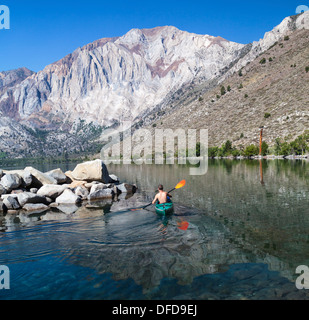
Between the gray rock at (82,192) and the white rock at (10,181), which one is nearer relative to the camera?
the white rock at (10,181)

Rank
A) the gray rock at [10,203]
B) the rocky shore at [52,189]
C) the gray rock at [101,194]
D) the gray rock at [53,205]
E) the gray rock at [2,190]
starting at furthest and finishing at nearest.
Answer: the gray rock at [101,194], the gray rock at [2,190], the gray rock at [53,205], the rocky shore at [52,189], the gray rock at [10,203]

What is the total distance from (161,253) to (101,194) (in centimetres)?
1983

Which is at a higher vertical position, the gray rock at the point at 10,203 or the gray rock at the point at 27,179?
the gray rock at the point at 27,179

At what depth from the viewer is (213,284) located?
9469 millimetres

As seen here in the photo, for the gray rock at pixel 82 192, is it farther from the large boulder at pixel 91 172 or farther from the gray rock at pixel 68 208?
the large boulder at pixel 91 172

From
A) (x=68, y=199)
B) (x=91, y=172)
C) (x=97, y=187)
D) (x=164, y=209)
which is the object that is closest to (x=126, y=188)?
(x=97, y=187)

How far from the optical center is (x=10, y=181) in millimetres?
28562

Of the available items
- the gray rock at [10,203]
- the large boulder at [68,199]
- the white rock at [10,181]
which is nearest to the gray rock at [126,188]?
the large boulder at [68,199]

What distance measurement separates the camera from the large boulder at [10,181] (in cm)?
2841

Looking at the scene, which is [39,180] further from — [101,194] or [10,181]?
[101,194]

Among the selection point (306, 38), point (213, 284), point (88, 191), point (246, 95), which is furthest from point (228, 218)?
point (306, 38)

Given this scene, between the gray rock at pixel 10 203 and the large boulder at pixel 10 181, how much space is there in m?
2.73
